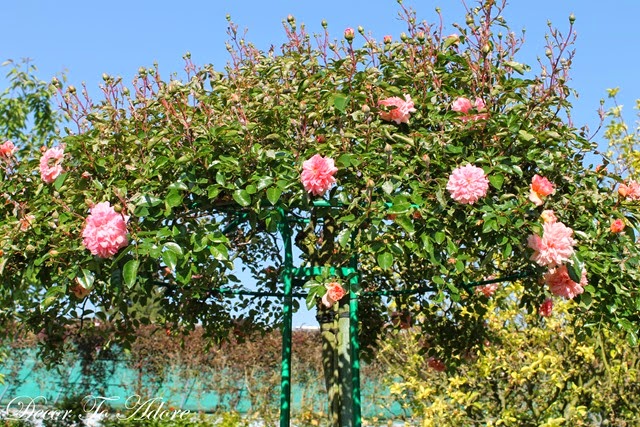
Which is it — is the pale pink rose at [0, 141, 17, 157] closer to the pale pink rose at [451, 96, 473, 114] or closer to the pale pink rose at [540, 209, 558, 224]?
the pale pink rose at [451, 96, 473, 114]

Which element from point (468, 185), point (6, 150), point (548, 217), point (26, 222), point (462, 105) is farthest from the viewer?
point (6, 150)

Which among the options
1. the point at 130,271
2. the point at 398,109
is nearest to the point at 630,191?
the point at 398,109

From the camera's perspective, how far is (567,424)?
6.04 meters

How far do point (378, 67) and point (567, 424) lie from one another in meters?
3.93

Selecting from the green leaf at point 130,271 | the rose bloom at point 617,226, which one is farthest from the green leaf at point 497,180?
the green leaf at point 130,271

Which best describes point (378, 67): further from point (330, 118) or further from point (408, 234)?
A: point (408, 234)

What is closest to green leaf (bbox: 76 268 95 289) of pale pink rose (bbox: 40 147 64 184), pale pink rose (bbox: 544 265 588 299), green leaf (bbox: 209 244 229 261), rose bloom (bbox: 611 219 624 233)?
green leaf (bbox: 209 244 229 261)

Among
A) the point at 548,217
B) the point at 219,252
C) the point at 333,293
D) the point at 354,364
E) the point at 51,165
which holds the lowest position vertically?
the point at 354,364

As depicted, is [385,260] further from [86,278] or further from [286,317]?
[86,278]

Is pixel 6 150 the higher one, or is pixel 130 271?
pixel 6 150

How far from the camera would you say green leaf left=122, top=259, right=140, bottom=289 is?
8.95 ft

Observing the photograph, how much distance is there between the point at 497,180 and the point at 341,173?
62cm

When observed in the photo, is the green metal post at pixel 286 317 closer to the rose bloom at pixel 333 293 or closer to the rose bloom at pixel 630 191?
the rose bloom at pixel 333 293

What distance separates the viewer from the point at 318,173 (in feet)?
9.43
